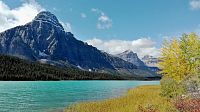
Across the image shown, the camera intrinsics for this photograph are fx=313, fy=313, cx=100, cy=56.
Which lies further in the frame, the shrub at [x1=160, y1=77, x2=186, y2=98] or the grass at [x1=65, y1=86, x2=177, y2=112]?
the shrub at [x1=160, y1=77, x2=186, y2=98]

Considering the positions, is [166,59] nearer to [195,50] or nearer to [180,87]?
[195,50]

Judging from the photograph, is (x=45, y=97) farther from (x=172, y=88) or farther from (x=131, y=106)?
(x=131, y=106)

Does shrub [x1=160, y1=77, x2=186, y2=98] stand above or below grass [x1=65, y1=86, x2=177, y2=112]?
above

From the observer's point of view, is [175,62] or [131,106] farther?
[175,62]

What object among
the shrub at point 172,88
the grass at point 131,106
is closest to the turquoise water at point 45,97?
the grass at point 131,106

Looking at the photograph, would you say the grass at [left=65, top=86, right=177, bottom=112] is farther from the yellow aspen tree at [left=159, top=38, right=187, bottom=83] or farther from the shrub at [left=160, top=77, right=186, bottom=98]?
the yellow aspen tree at [left=159, top=38, right=187, bottom=83]

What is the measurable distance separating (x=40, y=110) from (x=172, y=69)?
24890 millimetres

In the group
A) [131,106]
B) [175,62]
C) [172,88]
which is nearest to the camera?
[131,106]

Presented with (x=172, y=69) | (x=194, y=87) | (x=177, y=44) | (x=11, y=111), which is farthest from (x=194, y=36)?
Answer: (x=11, y=111)

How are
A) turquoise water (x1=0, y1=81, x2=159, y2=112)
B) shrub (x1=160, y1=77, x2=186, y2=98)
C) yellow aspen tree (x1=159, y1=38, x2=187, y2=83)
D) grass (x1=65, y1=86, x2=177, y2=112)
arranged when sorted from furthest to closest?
yellow aspen tree (x1=159, y1=38, x2=187, y2=83) < turquoise water (x1=0, y1=81, x2=159, y2=112) < shrub (x1=160, y1=77, x2=186, y2=98) < grass (x1=65, y1=86, x2=177, y2=112)

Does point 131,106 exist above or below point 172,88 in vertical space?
below

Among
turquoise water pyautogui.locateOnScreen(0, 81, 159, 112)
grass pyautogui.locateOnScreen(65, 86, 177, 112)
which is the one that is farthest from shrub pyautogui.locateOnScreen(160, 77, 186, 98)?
turquoise water pyautogui.locateOnScreen(0, 81, 159, 112)

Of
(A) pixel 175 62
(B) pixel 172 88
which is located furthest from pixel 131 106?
(A) pixel 175 62

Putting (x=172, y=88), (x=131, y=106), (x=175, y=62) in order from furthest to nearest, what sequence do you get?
(x=175, y=62)
(x=172, y=88)
(x=131, y=106)
